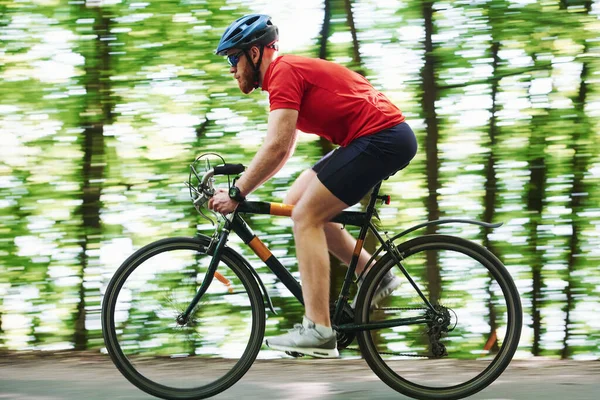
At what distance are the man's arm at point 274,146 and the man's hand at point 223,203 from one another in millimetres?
129

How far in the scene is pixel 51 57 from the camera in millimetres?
6320

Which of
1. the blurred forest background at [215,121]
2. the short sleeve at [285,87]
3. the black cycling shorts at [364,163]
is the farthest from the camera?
the blurred forest background at [215,121]

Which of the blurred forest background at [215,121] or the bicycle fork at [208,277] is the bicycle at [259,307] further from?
the blurred forest background at [215,121]

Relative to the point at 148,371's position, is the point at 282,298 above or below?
below

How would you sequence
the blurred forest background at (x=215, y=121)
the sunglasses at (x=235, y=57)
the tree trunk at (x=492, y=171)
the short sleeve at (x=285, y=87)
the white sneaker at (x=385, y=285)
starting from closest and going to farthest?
the short sleeve at (x=285, y=87) < the sunglasses at (x=235, y=57) < the white sneaker at (x=385, y=285) < the blurred forest background at (x=215, y=121) < the tree trunk at (x=492, y=171)

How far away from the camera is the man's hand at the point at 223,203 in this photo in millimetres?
4211

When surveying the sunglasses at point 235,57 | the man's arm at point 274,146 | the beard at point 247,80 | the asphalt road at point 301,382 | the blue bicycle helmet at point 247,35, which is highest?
the blue bicycle helmet at point 247,35

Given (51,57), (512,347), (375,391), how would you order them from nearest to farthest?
(512,347)
(375,391)
(51,57)

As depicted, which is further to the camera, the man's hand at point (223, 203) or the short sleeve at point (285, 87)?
the man's hand at point (223, 203)

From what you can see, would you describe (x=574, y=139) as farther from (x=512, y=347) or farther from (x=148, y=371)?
(x=148, y=371)

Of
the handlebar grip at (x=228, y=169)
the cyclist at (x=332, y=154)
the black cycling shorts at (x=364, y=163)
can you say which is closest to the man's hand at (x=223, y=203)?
the cyclist at (x=332, y=154)

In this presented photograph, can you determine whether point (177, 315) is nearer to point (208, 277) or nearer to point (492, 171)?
point (208, 277)

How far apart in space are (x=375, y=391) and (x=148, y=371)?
1.35 meters

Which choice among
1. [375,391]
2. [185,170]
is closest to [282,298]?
[185,170]
